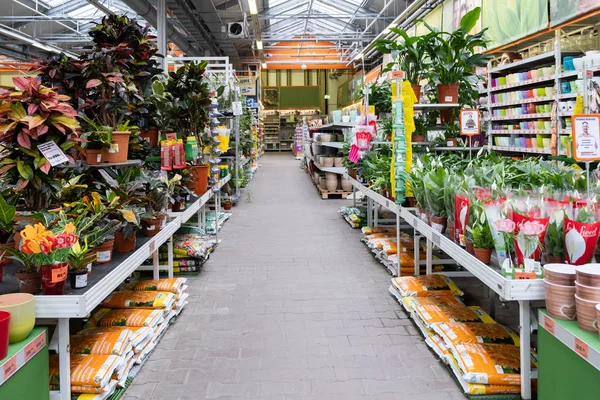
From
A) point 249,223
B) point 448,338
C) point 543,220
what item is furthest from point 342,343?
point 249,223

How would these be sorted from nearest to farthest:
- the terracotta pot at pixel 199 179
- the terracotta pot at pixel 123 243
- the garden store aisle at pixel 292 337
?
the garden store aisle at pixel 292 337, the terracotta pot at pixel 123 243, the terracotta pot at pixel 199 179

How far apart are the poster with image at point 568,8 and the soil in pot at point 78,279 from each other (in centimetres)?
626

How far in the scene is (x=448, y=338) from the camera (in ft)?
9.37

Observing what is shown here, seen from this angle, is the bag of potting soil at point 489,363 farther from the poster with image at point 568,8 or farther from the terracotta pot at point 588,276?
the poster with image at point 568,8

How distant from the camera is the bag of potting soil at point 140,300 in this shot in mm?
3457

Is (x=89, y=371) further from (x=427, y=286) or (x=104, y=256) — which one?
(x=427, y=286)

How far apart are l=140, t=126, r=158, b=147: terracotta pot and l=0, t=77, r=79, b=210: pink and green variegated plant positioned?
71.2 inches

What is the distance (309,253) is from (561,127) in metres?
4.04

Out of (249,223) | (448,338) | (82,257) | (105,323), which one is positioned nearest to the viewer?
(82,257)

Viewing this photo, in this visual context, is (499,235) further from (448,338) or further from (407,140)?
(407,140)

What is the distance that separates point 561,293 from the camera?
6.84 ft

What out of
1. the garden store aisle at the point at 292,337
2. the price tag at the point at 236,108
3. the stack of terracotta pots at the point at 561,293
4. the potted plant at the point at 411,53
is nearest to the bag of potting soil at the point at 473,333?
the garden store aisle at the point at 292,337

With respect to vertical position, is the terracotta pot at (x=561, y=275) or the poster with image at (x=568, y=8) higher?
the poster with image at (x=568, y=8)

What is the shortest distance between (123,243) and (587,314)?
7.98ft
